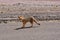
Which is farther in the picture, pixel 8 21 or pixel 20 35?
pixel 8 21

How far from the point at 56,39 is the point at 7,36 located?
2.13m

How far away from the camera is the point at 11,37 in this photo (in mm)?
10594

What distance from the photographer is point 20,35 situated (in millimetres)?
11016

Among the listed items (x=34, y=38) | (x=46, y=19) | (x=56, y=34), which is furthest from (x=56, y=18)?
(x=34, y=38)

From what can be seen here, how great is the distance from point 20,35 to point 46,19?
20.7ft

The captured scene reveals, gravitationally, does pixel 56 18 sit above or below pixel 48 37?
below

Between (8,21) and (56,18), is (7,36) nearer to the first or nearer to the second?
(8,21)

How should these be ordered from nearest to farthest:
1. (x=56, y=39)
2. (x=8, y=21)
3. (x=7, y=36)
→ (x=56, y=39) → (x=7, y=36) → (x=8, y=21)

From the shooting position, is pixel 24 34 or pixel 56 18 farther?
pixel 56 18

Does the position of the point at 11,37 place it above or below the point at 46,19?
above

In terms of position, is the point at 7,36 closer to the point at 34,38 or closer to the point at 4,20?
the point at 34,38

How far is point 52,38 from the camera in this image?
10266 mm

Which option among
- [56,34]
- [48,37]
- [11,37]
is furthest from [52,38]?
[11,37]

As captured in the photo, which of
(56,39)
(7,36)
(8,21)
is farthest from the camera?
(8,21)
